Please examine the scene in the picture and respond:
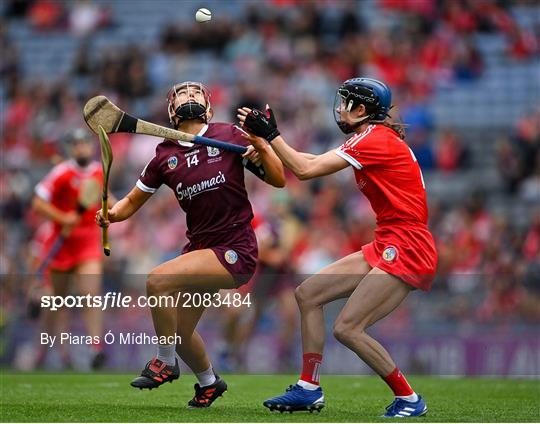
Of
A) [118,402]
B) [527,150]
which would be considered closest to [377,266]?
[118,402]

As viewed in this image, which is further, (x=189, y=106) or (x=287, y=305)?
(x=287, y=305)

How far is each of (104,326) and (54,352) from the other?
185 centimetres

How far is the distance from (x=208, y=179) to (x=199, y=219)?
0.30m

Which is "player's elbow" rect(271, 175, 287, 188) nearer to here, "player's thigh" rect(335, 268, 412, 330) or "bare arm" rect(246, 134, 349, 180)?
"bare arm" rect(246, 134, 349, 180)

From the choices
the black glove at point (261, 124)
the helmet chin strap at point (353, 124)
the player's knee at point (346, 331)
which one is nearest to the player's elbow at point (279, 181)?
the black glove at point (261, 124)

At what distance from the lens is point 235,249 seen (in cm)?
881

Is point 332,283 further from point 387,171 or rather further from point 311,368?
point 387,171

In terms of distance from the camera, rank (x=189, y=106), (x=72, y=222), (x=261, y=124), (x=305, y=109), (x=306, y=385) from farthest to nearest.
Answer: (x=305, y=109)
(x=72, y=222)
(x=189, y=106)
(x=306, y=385)
(x=261, y=124)

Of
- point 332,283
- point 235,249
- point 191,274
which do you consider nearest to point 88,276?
point 235,249

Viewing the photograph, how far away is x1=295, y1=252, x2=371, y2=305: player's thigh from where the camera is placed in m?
8.59

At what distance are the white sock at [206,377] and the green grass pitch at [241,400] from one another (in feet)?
0.59

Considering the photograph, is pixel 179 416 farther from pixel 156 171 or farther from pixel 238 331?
pixel 238 331

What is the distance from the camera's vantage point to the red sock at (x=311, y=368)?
850 centimetres

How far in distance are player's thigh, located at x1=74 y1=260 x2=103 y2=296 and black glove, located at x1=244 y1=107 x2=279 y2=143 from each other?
571 centimetres
